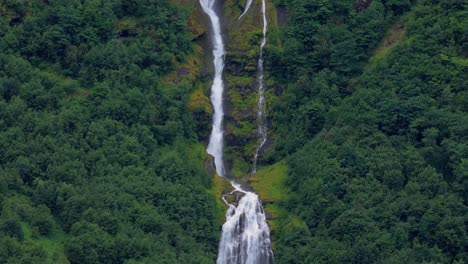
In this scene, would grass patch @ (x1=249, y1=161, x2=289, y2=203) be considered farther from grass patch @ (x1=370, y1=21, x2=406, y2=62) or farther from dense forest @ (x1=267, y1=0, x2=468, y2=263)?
grass patch @ (x1=370, y1=21, x2=406, y2=62)

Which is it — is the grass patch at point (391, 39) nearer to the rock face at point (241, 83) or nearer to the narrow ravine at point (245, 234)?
the rock face at point (241, 83)

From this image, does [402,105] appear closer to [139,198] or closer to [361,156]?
[361,156]

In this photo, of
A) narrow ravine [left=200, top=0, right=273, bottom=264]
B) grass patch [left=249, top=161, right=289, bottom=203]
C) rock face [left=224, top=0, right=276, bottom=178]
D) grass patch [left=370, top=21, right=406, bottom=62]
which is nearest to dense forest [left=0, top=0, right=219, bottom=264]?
narrow ravine [left=200, top=0, right=273, bottom=264]

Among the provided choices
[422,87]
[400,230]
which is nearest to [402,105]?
[422,87]

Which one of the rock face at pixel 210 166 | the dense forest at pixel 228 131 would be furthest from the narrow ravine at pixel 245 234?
the rock face at pixel 210 166

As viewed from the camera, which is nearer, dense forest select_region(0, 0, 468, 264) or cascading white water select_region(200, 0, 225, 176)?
dense forest select_region(0, 0, 468, 264)

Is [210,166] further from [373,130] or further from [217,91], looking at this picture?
[373,130]
